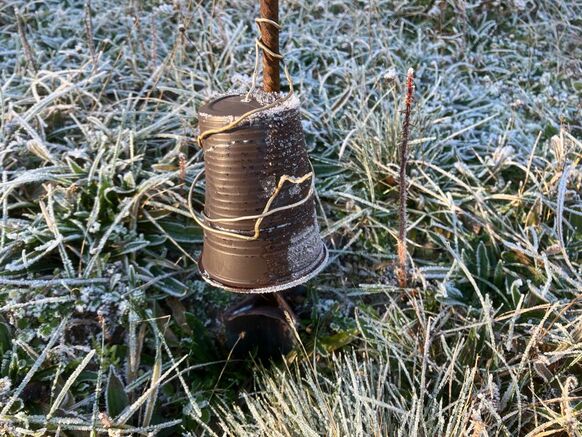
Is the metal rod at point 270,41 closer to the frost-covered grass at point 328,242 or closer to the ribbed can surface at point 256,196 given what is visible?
the ribbed can surface at point 256,196

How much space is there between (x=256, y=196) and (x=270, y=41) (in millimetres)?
418

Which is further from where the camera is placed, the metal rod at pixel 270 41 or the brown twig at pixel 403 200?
the brown twig at pixel 403 200

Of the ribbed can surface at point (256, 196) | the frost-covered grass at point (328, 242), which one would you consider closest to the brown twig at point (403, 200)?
the frost-covered grass at point (328, 242)

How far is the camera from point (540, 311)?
5.49 feet

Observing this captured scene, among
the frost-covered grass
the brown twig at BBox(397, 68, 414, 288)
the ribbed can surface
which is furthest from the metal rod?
the frost-covered grass

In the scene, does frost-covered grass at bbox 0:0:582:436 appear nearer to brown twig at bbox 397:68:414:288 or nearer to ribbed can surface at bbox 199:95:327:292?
brown twig at bbox 397:68:414:288

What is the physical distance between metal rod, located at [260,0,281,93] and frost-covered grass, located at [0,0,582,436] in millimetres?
623

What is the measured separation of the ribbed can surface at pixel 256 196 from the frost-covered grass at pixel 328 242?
34 cm

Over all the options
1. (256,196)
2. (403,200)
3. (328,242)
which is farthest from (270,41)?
(328,242)

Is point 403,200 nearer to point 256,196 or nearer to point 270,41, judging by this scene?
point 256,196

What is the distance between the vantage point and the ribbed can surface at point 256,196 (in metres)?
1.32

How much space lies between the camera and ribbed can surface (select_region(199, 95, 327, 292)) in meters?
1.32

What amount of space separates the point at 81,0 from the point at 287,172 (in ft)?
8.89

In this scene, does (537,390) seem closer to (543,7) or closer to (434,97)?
(434,97)
